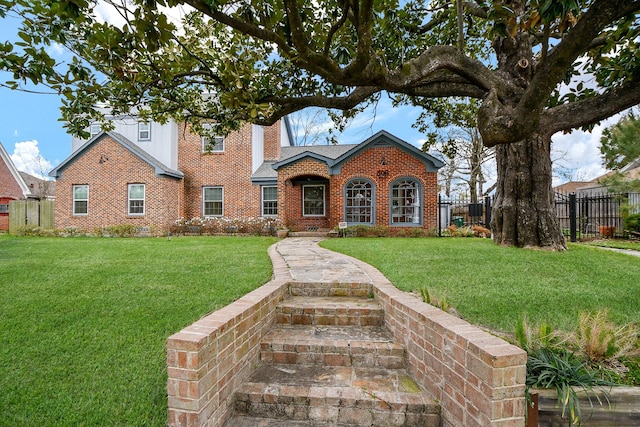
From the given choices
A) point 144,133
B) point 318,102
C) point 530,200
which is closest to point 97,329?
point 318,102

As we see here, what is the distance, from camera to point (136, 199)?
15984 millimetres

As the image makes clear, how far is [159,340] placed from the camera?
3.46m

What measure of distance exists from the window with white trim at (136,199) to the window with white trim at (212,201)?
9.55 ft

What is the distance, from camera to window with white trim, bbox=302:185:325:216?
632 inches

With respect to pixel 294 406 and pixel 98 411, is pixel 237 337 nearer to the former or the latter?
pixel 294 406

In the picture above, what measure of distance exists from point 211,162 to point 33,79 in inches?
538

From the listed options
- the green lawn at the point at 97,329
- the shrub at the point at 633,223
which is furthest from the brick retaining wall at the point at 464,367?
the shrub at the point at 633,223

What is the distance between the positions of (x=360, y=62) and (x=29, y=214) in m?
20.1

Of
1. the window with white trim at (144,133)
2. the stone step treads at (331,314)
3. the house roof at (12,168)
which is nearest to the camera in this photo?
the stone step treads at (331,314)

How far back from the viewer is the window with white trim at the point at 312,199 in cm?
1606

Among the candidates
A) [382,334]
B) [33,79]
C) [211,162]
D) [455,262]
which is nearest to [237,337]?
[382,334]

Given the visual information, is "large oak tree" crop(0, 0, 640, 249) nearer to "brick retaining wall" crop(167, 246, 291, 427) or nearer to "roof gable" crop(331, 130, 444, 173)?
"brick retaining wall" crop(167, 246, 291, 427)

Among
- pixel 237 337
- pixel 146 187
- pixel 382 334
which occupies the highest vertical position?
pixel 146 187

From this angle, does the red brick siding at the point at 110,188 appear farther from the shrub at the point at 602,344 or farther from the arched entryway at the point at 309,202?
the shrub at the point at 602,344
